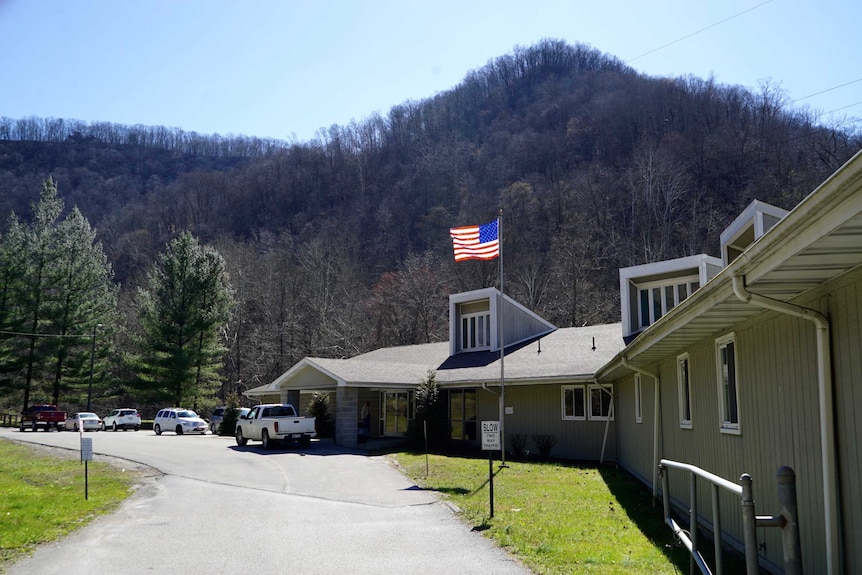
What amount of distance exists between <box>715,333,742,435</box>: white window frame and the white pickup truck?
65.0 feet

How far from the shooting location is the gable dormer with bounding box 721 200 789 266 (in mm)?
12273

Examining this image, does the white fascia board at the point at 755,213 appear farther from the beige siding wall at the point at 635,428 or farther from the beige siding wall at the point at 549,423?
the beige siding wall at the point at 549,423

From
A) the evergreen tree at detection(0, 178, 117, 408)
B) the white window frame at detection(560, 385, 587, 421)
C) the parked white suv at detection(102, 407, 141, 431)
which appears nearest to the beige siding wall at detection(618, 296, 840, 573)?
the white window frame at detection(560, 385, 587, 421)

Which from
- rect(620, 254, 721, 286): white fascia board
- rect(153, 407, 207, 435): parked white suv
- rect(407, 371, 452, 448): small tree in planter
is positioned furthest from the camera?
rect(153, 407, 207, 435): parked white suv

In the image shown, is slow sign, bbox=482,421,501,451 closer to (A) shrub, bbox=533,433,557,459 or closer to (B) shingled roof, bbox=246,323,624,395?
(B) shingled roof, bbox=246,323,624,395

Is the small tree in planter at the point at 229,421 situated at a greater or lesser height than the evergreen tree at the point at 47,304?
lesser

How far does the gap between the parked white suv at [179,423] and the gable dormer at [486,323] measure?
628 inches

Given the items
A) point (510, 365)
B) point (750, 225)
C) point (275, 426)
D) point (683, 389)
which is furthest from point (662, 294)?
point (275, 426)

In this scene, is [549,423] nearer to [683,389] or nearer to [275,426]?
[275,426]

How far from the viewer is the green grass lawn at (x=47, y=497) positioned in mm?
10375

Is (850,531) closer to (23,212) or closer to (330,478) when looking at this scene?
(330,478)

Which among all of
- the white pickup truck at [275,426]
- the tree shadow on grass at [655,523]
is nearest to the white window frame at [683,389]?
the tree shadow on grass at [655,523]

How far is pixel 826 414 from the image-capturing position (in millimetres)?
5664

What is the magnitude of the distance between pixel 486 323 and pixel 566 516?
780 inches
